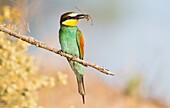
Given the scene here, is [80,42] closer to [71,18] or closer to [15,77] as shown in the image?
[71,18]

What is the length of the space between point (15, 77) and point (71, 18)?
102 centimetres

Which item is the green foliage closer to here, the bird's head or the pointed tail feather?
the pointed tail feather

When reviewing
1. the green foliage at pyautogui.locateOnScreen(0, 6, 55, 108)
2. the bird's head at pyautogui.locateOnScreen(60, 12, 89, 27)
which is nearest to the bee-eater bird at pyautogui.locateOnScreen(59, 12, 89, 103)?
the bird's head at pyautogui.locateOnScreen(60, 12, 89, 27)

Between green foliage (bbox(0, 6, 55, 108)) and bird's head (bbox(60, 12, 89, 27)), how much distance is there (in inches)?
31.3

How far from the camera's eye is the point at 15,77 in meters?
3.55

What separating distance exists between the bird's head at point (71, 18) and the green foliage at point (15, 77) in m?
0.80

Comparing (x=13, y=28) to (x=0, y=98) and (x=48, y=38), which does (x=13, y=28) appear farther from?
(x=48, y=38)

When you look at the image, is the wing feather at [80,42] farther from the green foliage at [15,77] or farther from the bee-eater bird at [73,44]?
the green foliage at [15,77]

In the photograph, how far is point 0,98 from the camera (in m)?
3.58

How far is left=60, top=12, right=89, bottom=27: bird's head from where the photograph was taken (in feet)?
8.45

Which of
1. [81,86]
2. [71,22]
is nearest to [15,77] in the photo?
[81,86]

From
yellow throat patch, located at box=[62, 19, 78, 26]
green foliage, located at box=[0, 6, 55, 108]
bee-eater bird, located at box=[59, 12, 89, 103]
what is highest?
yellow throat patch, located at box=[62, 19, 78, 26]

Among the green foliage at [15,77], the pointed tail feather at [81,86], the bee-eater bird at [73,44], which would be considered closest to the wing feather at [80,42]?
the bee-eater bird at [73,44]

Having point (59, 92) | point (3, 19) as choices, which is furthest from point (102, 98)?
point (3, 19)
